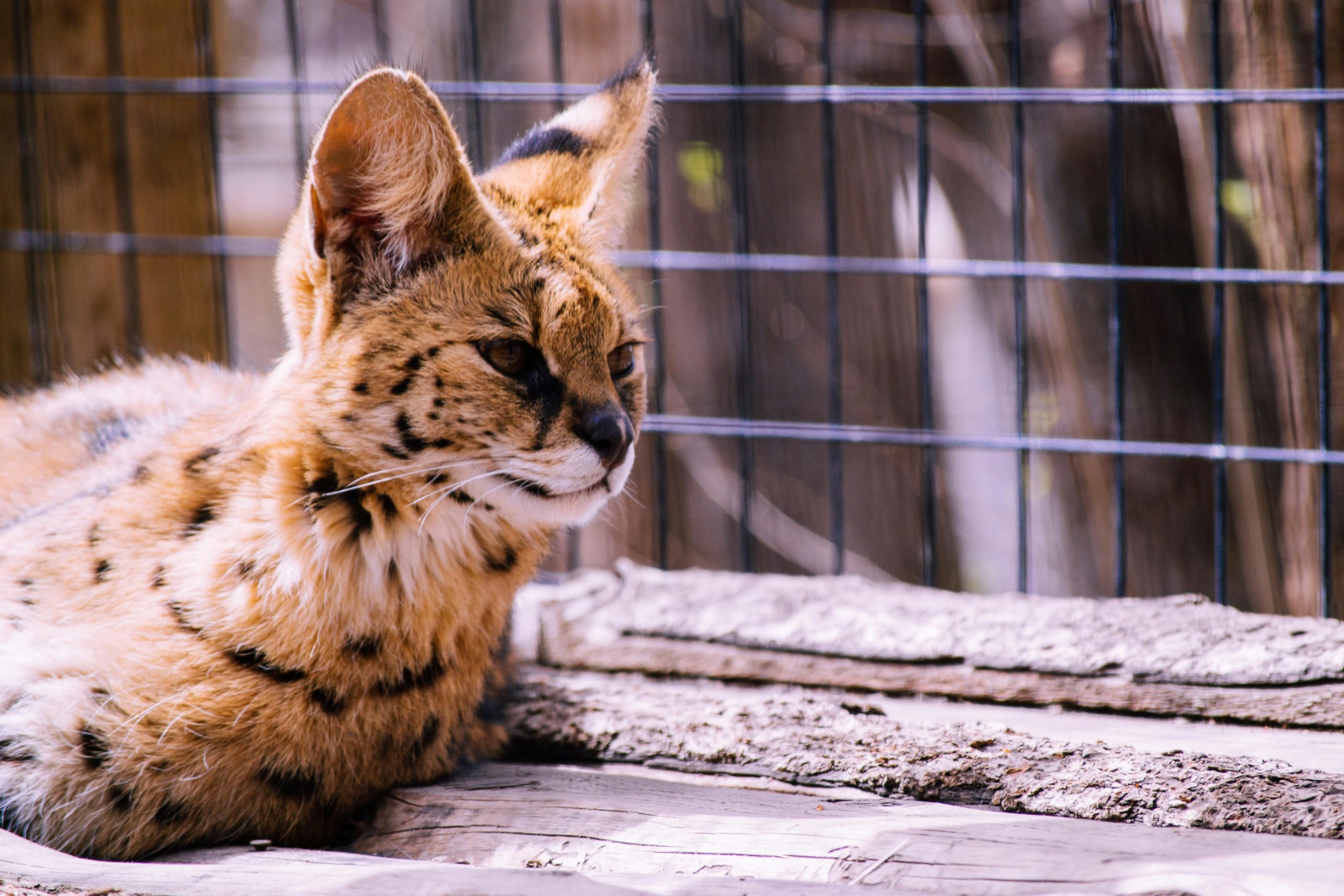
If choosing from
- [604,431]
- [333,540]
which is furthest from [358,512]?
[604,431]

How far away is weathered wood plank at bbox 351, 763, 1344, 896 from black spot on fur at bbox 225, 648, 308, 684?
1.32 ft

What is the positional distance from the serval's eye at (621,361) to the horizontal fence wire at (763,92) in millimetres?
783

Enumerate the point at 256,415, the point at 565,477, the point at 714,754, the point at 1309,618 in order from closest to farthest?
the point at 565,477
the point at 256,415
the point at 714,754
the point at 1309,618

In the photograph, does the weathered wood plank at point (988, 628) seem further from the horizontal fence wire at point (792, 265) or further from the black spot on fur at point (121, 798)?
the black spot on fur at point (121, 798)

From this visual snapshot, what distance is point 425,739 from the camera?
2793 mm

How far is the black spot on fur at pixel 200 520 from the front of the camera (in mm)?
2711

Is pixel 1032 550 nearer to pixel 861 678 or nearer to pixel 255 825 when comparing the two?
pixel 861 678

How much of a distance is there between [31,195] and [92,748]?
12.3ft

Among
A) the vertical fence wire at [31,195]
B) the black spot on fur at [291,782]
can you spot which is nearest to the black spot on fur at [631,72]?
the black spot on fur at [291,782]

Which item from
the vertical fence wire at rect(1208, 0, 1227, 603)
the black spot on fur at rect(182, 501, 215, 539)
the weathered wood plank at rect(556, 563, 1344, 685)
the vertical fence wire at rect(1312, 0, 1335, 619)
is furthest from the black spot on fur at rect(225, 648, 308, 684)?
the vertical fence wire at rect(1312, 0, 1335, 619)

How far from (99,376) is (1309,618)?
379 centimetres

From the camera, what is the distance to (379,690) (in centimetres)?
267

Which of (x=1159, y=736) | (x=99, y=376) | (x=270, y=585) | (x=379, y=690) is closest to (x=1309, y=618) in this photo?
(x=1159, y=736)

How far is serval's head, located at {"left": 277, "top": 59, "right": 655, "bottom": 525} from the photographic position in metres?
2.55
